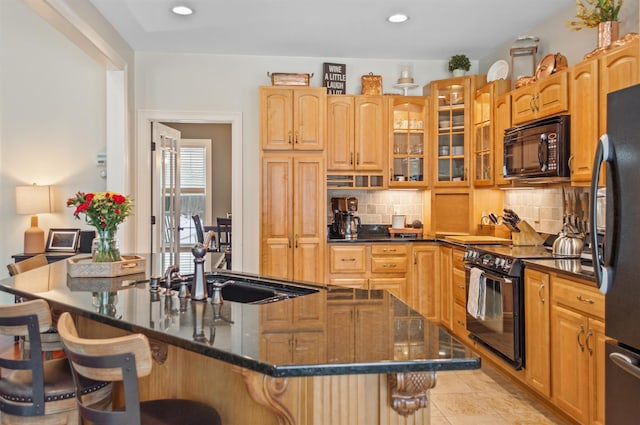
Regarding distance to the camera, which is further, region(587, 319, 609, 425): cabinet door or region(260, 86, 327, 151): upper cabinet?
region(260, 86, 327, 151): upper cabinet

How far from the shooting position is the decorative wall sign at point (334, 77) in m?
5.07

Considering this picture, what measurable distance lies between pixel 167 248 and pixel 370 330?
428 cm

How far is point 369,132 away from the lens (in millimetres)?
4984

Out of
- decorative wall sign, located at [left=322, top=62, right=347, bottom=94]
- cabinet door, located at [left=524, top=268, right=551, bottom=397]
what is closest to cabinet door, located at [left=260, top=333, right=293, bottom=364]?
cabinet door, located at [left=524, top=268, right=551, bottom=397]

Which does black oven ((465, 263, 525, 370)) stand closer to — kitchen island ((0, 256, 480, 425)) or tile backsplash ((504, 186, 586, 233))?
tile backsplash ((504, 186, 586, 233))

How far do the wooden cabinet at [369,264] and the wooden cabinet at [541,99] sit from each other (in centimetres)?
162

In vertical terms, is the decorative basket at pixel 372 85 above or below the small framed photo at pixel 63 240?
above

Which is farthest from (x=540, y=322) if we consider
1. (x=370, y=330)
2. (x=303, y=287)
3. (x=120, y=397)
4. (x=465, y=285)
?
(x=120, y=397)

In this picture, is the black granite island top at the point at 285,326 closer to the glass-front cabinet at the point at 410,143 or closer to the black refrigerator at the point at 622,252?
the black refrigerator at the point at 622,252

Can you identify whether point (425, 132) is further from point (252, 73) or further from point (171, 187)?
point (171, 187)

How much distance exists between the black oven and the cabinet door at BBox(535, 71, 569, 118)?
1184mm

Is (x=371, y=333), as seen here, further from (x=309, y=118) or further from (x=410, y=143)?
(x=410, y=143)

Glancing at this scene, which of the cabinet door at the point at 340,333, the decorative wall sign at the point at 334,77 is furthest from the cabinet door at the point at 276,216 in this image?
the cabinet door at the point at 340,333

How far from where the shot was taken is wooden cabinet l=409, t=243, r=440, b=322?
191 inches
